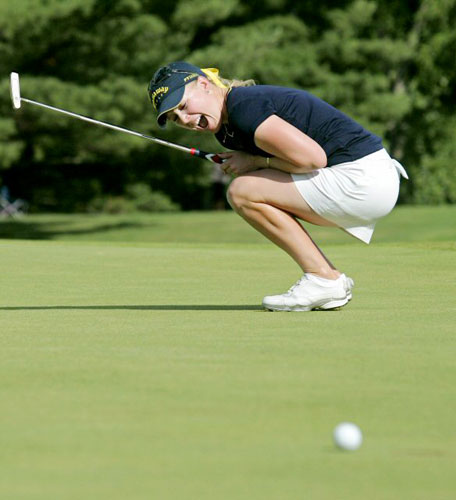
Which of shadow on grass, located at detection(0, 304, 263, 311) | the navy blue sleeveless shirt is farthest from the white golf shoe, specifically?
the navy blue sleeveless shirt

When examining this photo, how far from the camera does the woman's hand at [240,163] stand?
627cm

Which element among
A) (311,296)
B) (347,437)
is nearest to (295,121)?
(311,296)

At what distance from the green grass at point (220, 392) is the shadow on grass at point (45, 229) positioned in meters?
20.1

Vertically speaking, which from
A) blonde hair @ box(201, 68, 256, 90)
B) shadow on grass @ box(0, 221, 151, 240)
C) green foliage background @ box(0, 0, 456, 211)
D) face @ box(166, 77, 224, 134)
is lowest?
shadow on grass @ box(0, 221, 151, 240)

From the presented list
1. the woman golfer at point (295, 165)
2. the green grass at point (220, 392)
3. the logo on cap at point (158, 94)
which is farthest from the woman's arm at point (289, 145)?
the green grass at point (220, 392)

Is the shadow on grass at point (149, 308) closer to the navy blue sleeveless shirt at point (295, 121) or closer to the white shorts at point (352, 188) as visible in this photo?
the white shorts at point (352, 188)

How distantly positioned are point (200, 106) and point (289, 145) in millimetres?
501

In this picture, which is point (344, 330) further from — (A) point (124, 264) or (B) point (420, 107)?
(B) point (420, 107)

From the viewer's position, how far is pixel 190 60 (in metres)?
25.5

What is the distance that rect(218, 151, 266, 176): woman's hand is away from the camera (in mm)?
6273

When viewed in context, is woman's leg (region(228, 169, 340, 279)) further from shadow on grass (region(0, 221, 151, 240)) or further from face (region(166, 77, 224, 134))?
shadow on grass (region(0, 221, 151, 240))

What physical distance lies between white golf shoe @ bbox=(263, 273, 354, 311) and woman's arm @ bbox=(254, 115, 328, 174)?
0.61 m

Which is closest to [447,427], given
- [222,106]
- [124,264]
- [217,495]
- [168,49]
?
[217,495]

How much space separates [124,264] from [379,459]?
21.7ft
